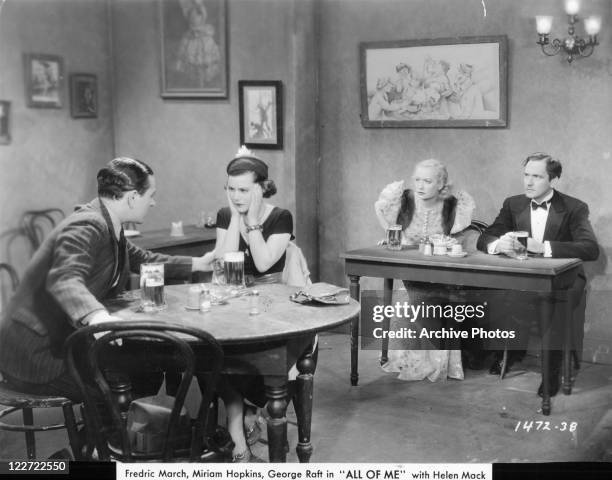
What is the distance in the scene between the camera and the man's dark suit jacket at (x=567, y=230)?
3.44 m

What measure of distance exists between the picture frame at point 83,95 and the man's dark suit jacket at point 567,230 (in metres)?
1.86

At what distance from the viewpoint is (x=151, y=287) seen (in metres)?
2.70

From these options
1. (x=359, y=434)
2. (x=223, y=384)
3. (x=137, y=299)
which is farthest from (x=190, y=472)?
(x=359, y=434)

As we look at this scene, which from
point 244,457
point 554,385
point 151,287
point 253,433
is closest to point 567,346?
point 554,385

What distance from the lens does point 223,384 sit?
298 centimetres

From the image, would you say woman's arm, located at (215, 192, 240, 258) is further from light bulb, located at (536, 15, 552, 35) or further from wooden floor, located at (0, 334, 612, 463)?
light bulb, located at (536, 15, 552, 35)

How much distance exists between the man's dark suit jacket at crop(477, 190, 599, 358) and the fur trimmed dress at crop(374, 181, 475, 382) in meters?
0.21

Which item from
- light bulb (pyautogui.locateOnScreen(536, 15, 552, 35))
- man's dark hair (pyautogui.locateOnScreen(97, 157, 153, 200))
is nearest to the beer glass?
man's dark hair (pyautogui.locateOnScreen(97, 157, 153, 200))

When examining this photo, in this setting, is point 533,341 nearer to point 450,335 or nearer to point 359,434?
point 450,335

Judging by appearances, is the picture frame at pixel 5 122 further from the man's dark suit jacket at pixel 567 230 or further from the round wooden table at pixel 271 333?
the man's dark suit jacket at pixel 567 230

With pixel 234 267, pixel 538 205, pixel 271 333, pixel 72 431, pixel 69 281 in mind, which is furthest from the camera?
pixel 538 205

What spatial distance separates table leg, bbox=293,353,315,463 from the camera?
2.76 meters

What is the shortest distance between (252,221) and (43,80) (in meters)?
0.92

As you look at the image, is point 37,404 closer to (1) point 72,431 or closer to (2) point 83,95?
(1) point 72,431
